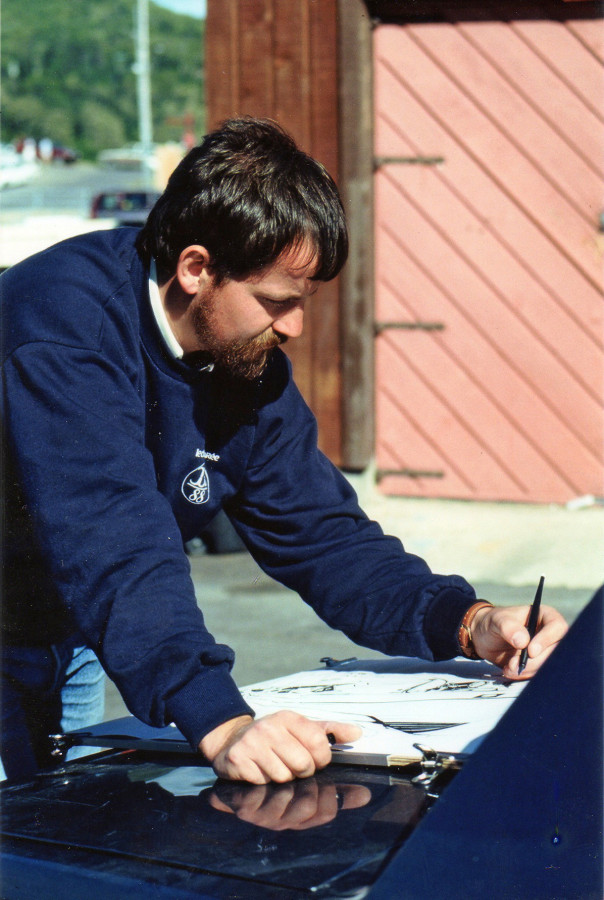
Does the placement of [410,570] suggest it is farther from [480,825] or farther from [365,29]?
[365,29]

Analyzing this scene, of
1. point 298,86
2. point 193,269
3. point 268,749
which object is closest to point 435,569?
point 298,86

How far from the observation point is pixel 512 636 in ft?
5.22

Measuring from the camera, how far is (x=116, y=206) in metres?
20.3

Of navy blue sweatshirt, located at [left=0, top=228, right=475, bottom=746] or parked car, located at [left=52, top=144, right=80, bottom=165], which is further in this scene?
parked car, located at [left=52, top=144, right=80, bottom=165]

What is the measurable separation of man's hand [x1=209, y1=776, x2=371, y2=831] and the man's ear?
2.39ft

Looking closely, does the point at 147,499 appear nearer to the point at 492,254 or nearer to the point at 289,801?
the point at 289,801

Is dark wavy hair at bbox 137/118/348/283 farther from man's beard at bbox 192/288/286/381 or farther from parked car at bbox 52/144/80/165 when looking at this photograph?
parked car at bbox 52/144/80/165

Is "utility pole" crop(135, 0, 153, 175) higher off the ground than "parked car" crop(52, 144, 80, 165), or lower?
higher

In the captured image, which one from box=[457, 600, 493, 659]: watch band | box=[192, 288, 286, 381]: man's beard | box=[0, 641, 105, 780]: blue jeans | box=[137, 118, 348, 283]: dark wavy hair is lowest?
box=[0, 641, 105, 780]: blue jeans

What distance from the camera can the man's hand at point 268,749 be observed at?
1223 mm

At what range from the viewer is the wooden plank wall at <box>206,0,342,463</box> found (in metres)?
5.84

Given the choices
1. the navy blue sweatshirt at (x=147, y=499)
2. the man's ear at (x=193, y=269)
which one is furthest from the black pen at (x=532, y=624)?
the man's ear at (x=193, y=269)

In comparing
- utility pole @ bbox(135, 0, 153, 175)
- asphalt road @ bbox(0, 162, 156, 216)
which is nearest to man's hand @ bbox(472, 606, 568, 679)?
asphalt road @ bbox(0, 162, 156, 216)

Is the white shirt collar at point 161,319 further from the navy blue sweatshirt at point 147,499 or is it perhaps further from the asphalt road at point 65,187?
the asphalt road at point 65,187
